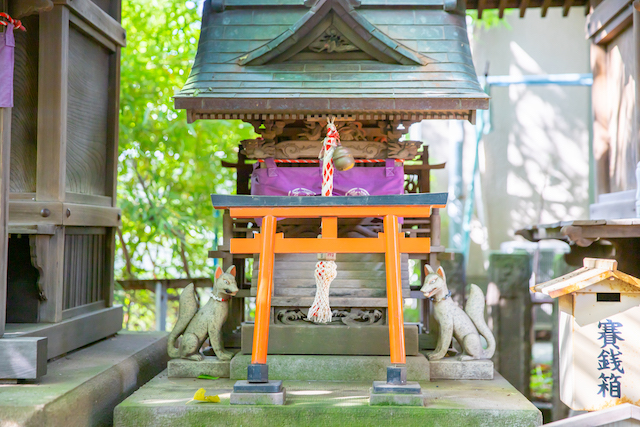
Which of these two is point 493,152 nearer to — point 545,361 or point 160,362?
point 545,361

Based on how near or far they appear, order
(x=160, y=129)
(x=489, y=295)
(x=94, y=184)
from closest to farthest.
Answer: (x=94, y=184), (x=489, y=295), (x=160, y=129)

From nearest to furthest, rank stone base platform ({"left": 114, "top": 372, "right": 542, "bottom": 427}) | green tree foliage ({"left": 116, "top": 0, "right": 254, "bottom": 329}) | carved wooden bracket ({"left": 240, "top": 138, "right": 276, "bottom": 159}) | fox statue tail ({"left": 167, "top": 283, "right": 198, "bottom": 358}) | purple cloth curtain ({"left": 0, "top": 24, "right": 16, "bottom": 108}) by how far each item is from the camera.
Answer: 1. stone base platform ({"left": 114, "top": 372, "right": 542, "bottom": 427})
2. purple cloth curtain ({"left": 0, "top": 24, "right": 16, "bottom": 108})
3. fox statue tail ({"left": 167, "top": 283, "right": 198, "bottom": 358})
4. carved wooden bracket ({"left": 240, "top": 138, "right": 276, "bottom": 159})
5. green tree foliage ({"left": 116, "top": 0, "right": 254, "bottom": 329})

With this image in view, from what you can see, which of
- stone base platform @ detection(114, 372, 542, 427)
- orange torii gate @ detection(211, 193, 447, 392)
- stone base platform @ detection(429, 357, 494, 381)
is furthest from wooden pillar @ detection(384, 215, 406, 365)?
stone base platform @ detection(429, 357, 494, 381)

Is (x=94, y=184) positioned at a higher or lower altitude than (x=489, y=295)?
higher

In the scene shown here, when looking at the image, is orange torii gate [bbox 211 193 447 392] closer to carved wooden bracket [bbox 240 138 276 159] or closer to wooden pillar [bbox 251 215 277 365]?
wooden pillar [bbox 251 215 277 365]

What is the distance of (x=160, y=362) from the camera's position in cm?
645

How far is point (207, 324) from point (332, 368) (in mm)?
1306

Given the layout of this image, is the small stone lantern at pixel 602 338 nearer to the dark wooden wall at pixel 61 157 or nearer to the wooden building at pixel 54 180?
the wooden building at pixel 54 180

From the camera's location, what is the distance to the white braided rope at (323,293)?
4.81 meters

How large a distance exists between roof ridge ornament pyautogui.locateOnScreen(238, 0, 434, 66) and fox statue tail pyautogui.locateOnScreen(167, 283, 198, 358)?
250 cm

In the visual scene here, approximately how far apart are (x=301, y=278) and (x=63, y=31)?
3.42 metres

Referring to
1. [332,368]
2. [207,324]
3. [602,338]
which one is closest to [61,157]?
[207,324]

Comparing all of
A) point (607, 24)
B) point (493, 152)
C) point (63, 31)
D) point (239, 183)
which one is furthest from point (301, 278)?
point (493, 152)

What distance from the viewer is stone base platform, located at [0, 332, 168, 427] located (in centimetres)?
374
